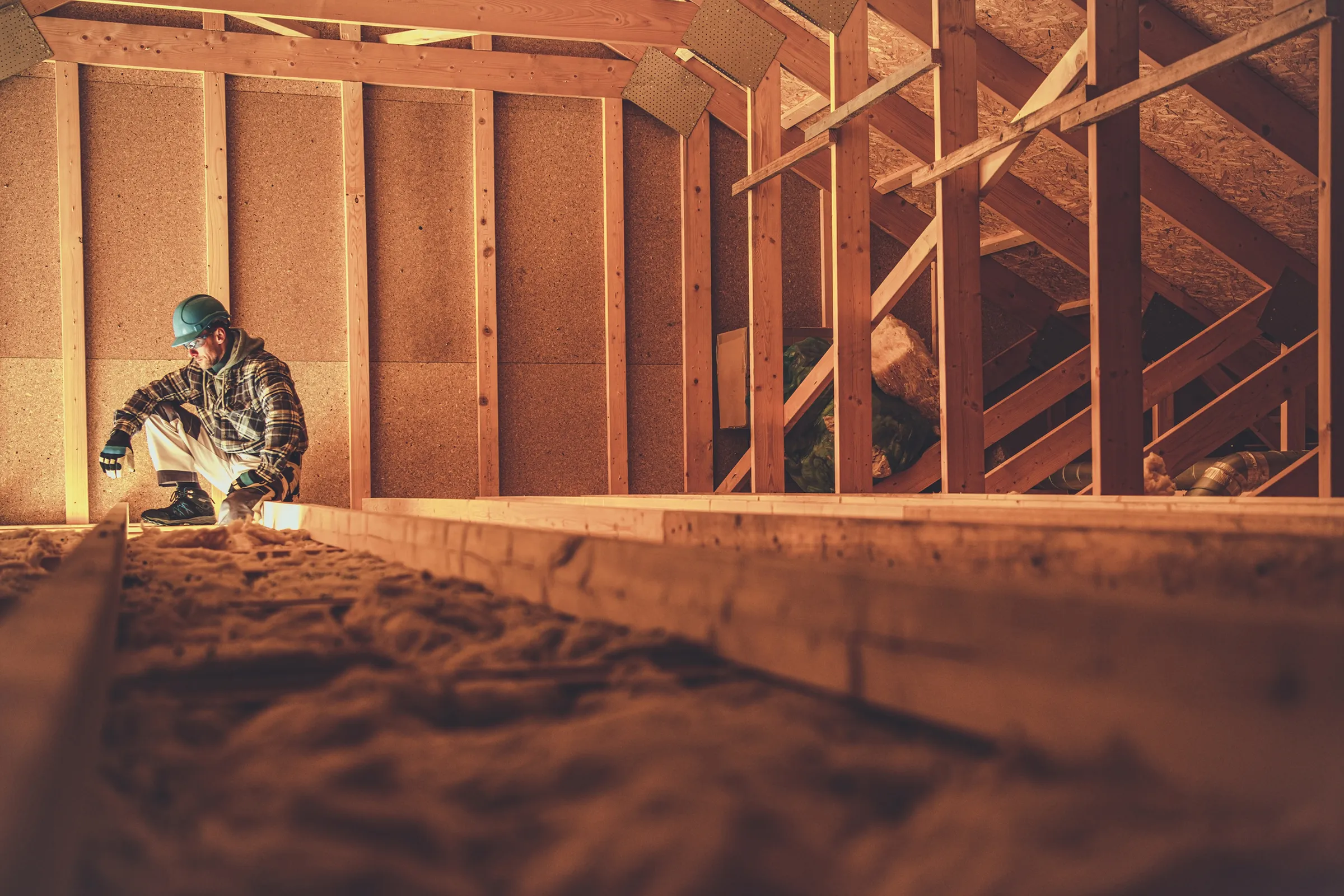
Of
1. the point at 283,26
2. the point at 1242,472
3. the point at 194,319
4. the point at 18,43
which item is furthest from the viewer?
the point at 283,26

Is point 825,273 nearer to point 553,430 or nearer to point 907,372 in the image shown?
point 907,372

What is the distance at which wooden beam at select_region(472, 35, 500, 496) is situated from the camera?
195 inches

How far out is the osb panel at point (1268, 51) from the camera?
3.21 meters

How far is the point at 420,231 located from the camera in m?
4.95

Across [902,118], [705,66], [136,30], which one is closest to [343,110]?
[136,30]

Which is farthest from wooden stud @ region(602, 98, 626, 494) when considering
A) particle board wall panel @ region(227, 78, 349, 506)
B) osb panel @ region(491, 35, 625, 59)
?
particle board wall panel @ region(227, 78, 349, 506)

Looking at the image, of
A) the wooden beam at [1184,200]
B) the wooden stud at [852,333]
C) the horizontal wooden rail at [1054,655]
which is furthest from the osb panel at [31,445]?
the horizontal wooden rail at [1054,655]

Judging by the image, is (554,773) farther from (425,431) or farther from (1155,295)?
(1155,295)

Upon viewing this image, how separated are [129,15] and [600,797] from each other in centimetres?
528

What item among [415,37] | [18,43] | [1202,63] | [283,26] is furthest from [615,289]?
[1202,63]

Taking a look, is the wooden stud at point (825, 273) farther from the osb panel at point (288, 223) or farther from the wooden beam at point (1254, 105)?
the osb panel at point (288, 223)

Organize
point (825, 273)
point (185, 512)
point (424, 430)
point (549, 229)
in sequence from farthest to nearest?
point (825, 273) → point (549, 229) → point (424, 430) → point (185, 512)

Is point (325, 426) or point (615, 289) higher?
point (615, 289)

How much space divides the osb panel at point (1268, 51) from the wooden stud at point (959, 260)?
2.58ft
